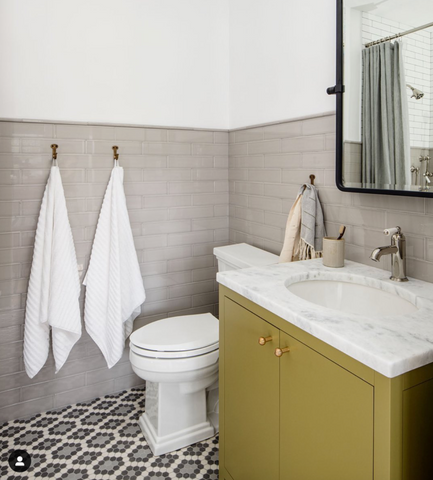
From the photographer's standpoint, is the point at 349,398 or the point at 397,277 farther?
the point at 397,277

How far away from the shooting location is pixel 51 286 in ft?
7.02

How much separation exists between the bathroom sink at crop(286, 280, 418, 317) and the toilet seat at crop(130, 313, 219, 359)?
24.9 inches

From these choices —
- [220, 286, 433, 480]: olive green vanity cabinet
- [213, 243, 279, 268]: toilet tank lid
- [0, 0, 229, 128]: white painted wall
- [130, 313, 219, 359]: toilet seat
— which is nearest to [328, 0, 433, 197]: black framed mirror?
[213, 243, 279, 268]: toilet tank lid

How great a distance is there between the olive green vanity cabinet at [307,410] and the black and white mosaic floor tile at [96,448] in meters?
0.32

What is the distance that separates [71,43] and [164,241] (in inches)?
47.5

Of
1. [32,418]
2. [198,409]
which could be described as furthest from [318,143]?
[32,418]

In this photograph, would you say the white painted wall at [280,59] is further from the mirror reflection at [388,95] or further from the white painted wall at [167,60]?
the mirror reflection at [388,95]

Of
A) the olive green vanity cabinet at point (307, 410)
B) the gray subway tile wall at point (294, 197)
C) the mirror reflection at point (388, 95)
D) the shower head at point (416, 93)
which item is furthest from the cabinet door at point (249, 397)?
the shower head at point (416, 93)

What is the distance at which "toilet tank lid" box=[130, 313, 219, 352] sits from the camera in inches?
73.9

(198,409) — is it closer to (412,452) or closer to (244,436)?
(244,436)

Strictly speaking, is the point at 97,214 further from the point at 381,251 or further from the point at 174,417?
the point at 381,251

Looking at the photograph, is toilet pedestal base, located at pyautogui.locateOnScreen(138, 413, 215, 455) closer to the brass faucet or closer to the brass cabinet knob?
the brass cabinet knob

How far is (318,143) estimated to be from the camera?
1.89 meters

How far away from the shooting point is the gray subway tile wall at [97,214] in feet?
6.97
